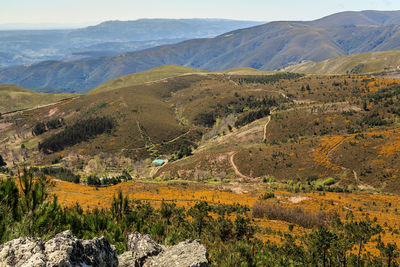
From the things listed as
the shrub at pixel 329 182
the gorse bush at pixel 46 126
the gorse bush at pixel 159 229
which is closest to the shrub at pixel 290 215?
the gorse bush at pixel 159 229

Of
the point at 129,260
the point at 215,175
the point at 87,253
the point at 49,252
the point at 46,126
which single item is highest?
the point at 49,252

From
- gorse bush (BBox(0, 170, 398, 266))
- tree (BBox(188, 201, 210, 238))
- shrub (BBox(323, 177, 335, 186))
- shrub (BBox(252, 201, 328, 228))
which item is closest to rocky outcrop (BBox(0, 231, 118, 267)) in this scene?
gorse bush (BBox(0, 170, 398, 266))

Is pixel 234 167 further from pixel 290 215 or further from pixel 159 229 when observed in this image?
pixel 159 229

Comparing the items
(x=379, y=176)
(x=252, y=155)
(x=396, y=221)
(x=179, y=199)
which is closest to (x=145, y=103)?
(x=252, y=155)

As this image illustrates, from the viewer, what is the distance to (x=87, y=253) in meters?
9.77

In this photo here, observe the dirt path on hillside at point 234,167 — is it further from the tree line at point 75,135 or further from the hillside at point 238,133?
the tree line at point 75,135

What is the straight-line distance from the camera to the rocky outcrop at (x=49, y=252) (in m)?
7.93

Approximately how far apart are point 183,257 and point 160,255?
6.54ft

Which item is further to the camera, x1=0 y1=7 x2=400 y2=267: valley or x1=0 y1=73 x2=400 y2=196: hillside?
x1=0 y1=73 x2=400 y2=196: hillside

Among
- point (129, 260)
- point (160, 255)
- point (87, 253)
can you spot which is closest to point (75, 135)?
point (160, 255)

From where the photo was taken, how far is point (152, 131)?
13062cm

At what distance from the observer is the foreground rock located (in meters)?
12.8

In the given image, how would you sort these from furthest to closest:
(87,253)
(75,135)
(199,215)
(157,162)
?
(75,135) → (157,162) → (199,215) → (87,253)

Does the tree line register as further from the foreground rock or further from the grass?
the foreground rock
